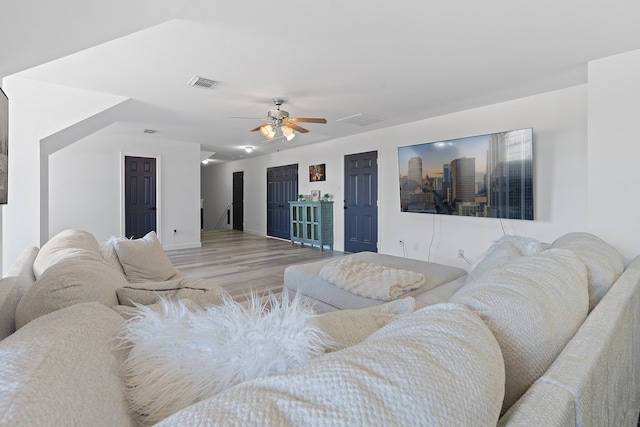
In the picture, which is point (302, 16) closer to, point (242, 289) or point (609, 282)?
point (609, 282)

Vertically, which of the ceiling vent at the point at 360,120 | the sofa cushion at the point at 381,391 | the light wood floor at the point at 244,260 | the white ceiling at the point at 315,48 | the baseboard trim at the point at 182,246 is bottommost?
the light wood floor at the point at 244,260

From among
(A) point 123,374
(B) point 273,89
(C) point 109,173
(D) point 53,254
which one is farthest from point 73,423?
(C) point 109,173

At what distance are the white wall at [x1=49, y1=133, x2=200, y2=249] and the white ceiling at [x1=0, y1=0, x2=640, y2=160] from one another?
249 cm

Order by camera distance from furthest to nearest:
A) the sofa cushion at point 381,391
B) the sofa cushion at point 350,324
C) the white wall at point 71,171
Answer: the white wall at point 71,171, the sofa cushion at point 350,324, the sofa cushion at point 381,391

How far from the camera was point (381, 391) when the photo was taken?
40cm

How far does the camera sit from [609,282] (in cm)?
123

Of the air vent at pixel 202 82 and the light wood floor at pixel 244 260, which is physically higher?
the air vent at pixel 202 82

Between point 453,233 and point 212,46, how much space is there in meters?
3.84

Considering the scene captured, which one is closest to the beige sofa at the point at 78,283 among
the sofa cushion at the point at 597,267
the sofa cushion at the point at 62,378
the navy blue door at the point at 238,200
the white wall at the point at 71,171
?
the sofa cushion at the point at 62,378

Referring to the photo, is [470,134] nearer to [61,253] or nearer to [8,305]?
[61,253]

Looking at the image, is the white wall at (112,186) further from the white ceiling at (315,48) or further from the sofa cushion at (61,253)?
the sofa cushion at (61,253)

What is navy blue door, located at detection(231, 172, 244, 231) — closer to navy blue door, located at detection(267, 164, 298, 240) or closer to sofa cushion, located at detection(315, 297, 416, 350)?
navy blue door, located at detection(267, 164, 298, 240)

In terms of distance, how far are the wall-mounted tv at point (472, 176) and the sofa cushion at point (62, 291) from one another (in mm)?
3885

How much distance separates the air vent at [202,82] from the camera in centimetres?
312
